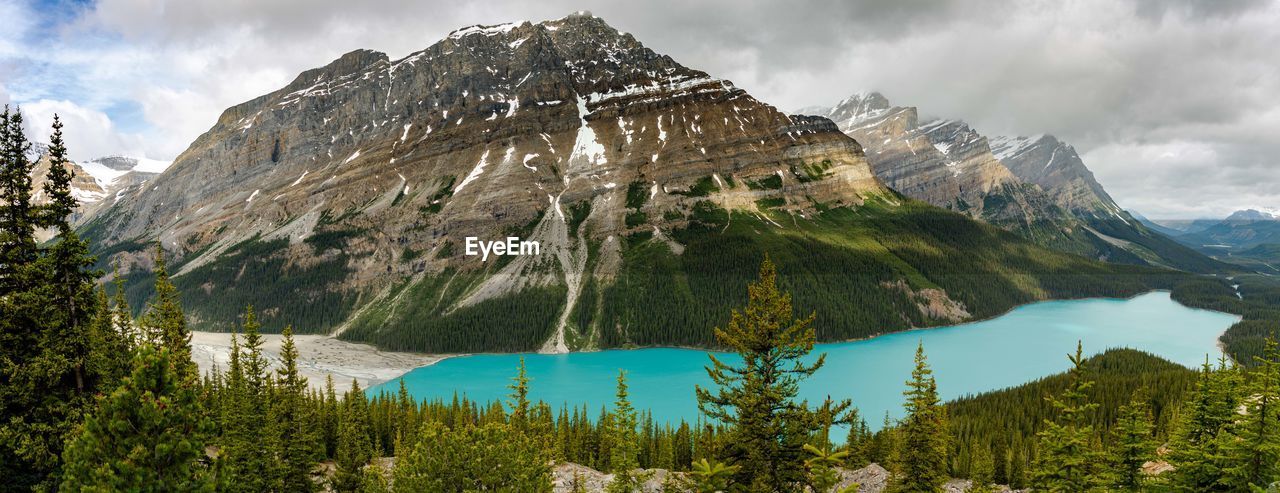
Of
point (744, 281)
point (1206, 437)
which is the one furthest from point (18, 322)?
point (744, 281)

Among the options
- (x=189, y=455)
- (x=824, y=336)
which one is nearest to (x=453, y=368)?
(x=824, y=336)

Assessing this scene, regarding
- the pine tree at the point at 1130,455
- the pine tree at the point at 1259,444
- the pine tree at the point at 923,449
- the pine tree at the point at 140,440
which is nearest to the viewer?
the pine tree at the point at 140,440

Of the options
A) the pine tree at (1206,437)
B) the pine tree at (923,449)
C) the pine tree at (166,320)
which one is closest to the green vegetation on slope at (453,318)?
the pine tree at (166,320)

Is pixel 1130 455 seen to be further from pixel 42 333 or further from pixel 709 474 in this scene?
pixel 42 333

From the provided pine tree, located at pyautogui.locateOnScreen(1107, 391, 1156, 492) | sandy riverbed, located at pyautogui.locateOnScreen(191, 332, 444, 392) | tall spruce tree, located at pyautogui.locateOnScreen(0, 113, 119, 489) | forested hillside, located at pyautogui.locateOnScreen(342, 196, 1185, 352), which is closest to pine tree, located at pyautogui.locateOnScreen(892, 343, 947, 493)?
pine tree, located at pyautogui.locateOnScreen(1107, 391, 1156, 492)

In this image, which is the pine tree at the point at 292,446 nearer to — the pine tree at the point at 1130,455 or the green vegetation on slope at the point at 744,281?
the pine tree at the point at 1130,455

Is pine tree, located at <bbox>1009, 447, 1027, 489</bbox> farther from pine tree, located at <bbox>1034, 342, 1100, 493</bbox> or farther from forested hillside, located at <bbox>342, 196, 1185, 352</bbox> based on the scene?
forested hillside, located at <bbox>342, 196, 1185, 352</bbox>
